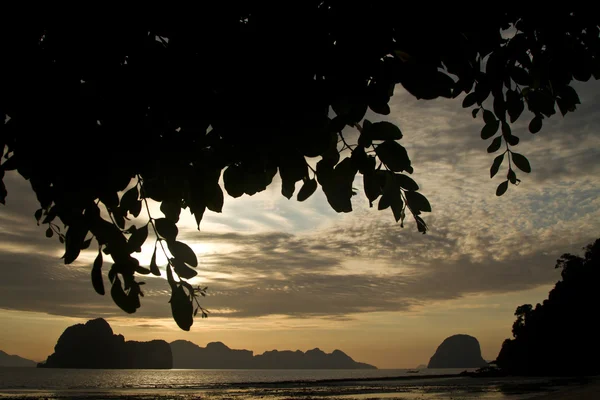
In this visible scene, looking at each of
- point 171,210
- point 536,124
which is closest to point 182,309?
point 171,210

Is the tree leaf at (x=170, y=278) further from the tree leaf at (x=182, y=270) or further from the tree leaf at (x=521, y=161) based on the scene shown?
the tree leaf at (x=521, y=161)

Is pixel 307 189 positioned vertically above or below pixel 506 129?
below

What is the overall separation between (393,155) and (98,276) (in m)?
1.60

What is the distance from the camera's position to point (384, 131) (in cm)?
230

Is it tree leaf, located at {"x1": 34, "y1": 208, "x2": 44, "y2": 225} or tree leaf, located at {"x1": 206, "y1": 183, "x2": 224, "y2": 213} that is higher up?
tree leaf, located at {"x1": 34, "y1": 208, "x2": 44, "y2": 225}

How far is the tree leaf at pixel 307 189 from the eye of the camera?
2650 millimetres

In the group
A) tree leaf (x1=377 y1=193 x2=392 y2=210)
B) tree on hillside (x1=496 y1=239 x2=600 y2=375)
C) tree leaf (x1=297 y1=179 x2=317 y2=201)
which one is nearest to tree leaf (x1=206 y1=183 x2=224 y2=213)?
tree leaf (x1=297 y1=179 x2=317 y2=201)

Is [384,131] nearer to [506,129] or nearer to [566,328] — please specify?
[506,129]

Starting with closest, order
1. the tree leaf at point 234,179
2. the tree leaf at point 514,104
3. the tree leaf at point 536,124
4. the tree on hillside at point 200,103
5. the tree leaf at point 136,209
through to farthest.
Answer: the tree on hillside at point 200,103 < the tree leaf at point 234,179 < the tree leaf at point 136,209 < the tree leaf at point 514,104 < the tree leaf at point 536,124

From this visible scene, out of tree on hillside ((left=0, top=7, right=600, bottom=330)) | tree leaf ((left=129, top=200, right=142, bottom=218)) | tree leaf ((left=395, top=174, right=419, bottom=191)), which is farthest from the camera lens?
tree leaf ((left=129, top=200, right=142, bottom=218))

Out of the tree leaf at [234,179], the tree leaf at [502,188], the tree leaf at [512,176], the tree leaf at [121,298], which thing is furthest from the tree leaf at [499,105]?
the tree leaf at [121,298]

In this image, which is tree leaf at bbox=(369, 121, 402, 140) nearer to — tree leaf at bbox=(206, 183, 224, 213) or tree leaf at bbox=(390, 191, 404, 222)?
tree leaf at bbox=(390, 191, 404, 222)

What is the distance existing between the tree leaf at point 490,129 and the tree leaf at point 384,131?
1.62m

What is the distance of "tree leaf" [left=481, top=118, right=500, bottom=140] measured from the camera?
3.59 m
